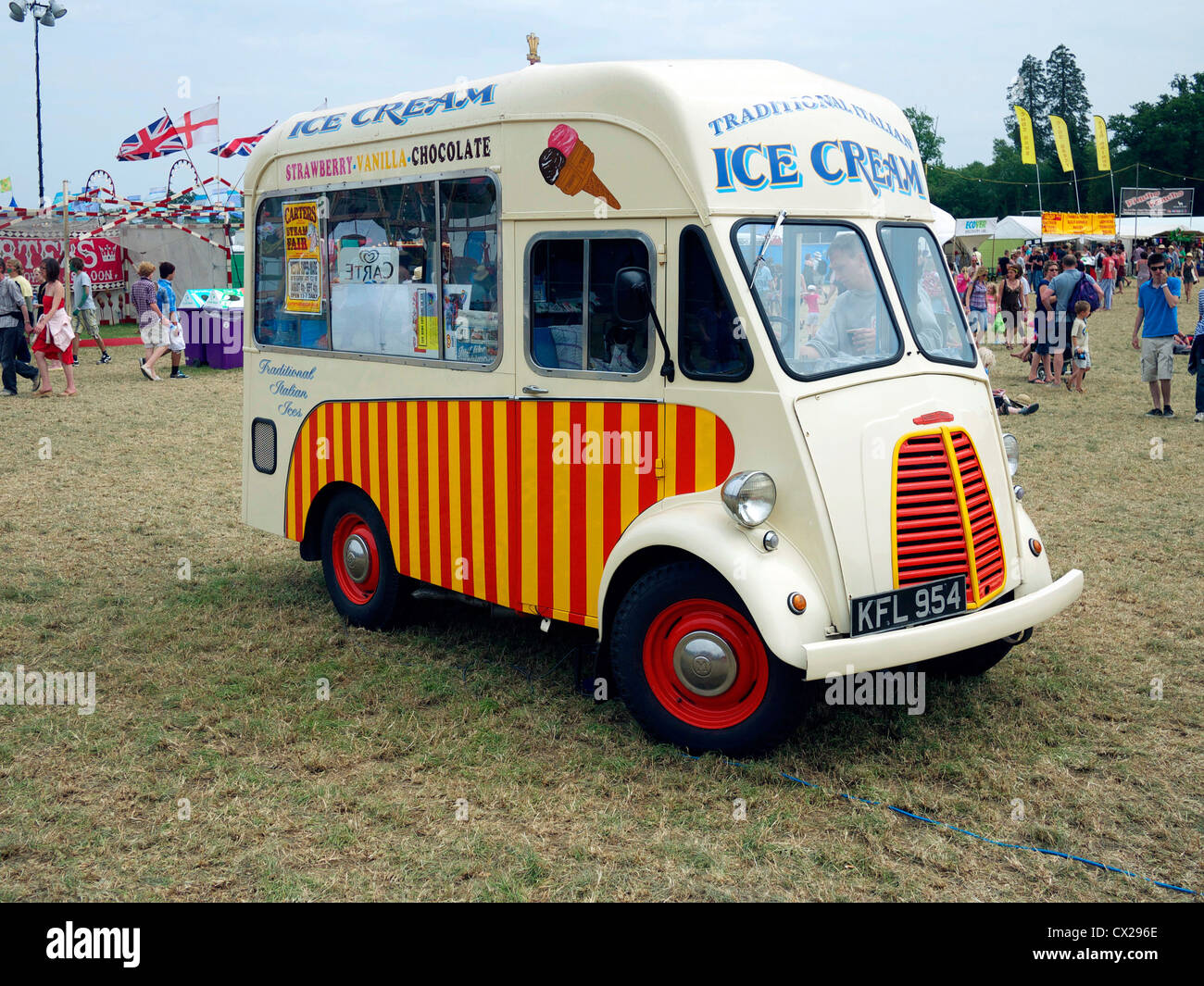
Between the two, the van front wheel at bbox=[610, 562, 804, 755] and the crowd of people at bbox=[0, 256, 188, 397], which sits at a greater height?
the crowd of people at bbox=[0, 256, 188, 397]

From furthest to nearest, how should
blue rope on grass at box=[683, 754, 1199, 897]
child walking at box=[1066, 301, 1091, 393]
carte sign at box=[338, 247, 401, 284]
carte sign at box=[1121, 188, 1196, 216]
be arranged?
carte sign at box=[1121, 188, 1196, 216] < child walking at box=[1066, 301, 1091, 393] < carte sign at box=[338, 247, 401, 284] < blue rope on grass at box=[683, 754, 1199, 897]

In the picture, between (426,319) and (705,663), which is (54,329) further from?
(705,663)

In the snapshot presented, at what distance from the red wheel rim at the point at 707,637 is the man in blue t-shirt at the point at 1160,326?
1027cm

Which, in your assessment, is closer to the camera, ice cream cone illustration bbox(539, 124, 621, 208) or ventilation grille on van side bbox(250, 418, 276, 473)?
ice cream cone illustration bbox(539, 124, 621, 208)

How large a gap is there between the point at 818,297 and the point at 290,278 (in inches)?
134

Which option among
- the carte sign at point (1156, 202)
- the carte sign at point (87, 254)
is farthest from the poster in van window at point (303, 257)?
the carte sign at point (1156, 202)

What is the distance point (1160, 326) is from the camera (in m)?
12.9

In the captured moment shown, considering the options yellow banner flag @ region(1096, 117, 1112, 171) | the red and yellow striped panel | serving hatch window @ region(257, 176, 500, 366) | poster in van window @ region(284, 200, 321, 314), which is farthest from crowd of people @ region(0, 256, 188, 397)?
yellow banner flag @ region(1096, 117, 1112, 171)

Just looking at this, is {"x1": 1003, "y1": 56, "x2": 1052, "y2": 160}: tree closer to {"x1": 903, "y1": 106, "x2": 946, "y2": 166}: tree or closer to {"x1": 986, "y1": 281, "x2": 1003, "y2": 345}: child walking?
{"x1": 903, "y1": 106, "x2": 946, "y2": 166}: tree

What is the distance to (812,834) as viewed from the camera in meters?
4.02

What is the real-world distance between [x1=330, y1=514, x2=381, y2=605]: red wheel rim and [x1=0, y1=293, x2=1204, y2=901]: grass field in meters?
0.24

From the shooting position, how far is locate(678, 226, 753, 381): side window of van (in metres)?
4.45

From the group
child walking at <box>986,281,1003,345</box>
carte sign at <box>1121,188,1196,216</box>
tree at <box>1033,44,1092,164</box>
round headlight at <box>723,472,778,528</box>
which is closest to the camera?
round headlight at <box>723,472,778,528</box>

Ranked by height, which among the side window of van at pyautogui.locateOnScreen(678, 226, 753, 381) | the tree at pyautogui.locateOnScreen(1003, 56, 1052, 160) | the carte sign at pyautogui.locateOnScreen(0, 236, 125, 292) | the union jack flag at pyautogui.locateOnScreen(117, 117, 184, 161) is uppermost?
the tree at pyautogui.locateOnScreen(1003, 56, 1052, 160)
